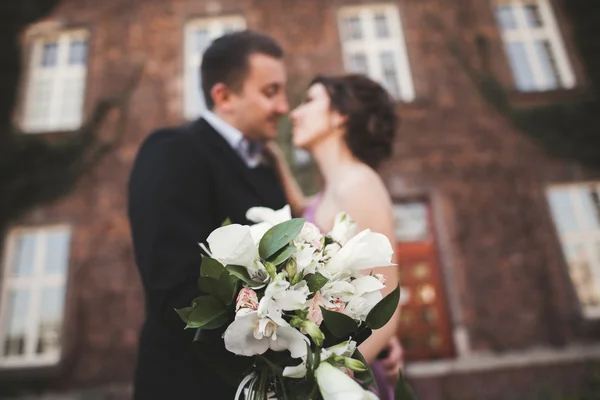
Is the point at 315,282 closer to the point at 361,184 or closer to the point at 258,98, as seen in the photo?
the point at 361,184

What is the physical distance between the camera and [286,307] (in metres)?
0.87

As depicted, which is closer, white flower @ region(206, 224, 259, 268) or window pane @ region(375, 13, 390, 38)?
white flower @ region(206, 224, 259, 268)

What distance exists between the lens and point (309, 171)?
256 inches

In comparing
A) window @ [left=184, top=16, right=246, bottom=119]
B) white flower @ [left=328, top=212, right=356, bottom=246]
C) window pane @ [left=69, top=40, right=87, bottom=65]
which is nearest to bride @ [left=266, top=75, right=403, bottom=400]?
white flower @ [left=328, top=212, right=356, bottom=246]

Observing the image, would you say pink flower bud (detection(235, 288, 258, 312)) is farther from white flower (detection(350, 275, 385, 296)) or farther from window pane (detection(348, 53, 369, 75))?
window pane (detection(348, 53, 369, 75))

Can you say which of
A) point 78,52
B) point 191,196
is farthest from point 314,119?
point 78,52

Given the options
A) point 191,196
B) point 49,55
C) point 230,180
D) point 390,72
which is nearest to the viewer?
point 191,196

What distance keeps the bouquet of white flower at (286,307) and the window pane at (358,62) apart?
268 inches

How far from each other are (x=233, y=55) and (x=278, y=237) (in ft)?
4.00

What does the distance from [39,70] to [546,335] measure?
892cm

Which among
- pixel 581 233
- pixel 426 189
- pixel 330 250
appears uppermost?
pixel 330 250

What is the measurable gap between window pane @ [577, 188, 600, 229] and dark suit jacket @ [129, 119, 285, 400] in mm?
6682

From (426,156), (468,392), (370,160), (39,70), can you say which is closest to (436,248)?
(426,156)

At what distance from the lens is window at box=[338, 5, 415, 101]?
7.31 m
